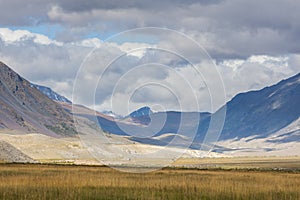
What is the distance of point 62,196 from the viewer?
115 feet

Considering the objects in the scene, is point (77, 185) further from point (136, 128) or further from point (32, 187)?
point (136, 128)

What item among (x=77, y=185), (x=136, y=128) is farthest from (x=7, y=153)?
(x=77, y=185)

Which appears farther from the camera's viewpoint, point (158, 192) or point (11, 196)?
point (158, 192)

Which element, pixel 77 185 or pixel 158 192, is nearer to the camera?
pixel 158 192

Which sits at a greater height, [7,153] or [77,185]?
[7,153]

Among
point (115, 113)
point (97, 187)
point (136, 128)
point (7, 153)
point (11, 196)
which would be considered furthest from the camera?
point (7, 153)

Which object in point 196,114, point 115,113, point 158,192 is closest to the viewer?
point 158,192

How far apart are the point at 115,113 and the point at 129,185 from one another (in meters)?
7.86

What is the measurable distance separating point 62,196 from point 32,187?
613cm

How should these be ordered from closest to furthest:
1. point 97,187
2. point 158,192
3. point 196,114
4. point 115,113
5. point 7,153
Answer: point 158,192
point 97,187
point 115,113
point 196,114
point 7,153

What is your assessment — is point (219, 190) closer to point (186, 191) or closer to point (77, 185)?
point (186, 191)

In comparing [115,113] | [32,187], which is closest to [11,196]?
[32,187]

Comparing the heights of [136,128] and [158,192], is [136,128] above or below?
above

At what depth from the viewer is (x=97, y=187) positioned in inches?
1668
